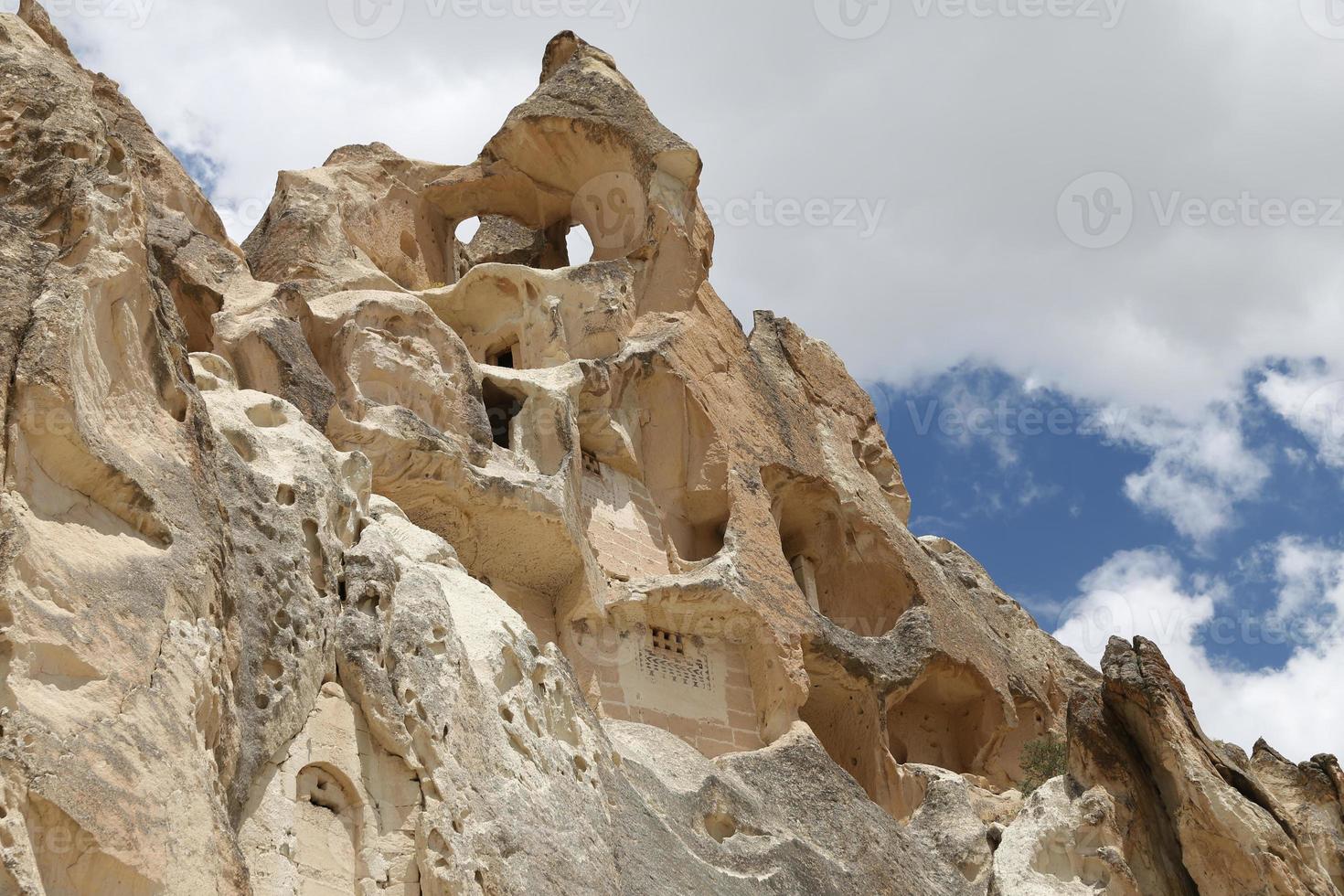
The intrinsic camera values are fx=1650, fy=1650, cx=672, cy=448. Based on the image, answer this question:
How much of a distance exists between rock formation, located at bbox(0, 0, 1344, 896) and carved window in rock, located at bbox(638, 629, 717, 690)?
0.15 ft

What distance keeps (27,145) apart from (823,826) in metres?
8.89

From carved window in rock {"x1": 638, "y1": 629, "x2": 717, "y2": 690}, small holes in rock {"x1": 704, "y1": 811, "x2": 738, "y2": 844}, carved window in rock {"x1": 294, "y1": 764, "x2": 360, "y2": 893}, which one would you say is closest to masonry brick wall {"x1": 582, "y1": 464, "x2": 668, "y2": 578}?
carved window in rock {"x1": 638, "y1": 629, "x2": 717, "y2": 690}

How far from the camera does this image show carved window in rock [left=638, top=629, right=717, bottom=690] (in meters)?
16.5

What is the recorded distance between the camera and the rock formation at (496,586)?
7.60 metres

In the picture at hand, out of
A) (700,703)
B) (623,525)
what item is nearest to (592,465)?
(623,525)

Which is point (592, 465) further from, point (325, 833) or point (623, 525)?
point (325, 833)

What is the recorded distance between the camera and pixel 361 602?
977 centimetres

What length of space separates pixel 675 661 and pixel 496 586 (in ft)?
7.21

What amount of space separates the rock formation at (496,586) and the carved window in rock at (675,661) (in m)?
0.04

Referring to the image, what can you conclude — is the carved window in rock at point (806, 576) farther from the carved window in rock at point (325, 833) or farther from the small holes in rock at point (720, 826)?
the carved window in rock at point (325, 833)

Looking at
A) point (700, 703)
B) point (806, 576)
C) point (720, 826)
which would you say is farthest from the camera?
point (806, 576)

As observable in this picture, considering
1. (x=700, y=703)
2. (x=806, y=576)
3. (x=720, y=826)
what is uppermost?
(x=806, y=576)

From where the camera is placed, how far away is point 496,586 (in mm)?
15711

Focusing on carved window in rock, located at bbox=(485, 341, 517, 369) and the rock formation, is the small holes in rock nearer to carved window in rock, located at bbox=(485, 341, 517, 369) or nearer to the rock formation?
the rock formation
